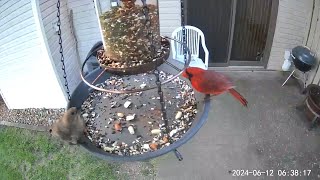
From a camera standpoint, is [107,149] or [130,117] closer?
[107,149]

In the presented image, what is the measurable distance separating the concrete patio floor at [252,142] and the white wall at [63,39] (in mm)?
1857

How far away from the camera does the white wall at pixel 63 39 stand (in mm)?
3760

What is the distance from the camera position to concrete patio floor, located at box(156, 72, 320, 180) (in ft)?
11.8

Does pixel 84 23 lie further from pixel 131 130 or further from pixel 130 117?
pixel 131 130

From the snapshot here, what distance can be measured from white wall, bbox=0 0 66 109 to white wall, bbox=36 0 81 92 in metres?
0.11

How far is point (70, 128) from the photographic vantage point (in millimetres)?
1550

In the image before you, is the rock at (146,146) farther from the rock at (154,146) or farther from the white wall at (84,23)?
the white wall at (84,23)

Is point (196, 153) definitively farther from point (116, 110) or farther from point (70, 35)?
point (70, 35)

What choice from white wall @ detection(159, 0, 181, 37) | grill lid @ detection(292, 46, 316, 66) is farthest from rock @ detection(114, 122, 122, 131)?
grill lid @ detection(292, 46, 316, 66)

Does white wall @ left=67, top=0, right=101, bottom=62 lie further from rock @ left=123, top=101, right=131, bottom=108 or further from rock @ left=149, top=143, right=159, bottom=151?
rock @ left=149, top=143, right=159, bottom=151

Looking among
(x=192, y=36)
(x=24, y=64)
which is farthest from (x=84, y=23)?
(x=192, y=36)

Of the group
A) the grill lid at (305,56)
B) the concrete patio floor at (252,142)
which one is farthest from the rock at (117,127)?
the grill lid at (305,56)

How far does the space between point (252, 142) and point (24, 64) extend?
322 centimetres

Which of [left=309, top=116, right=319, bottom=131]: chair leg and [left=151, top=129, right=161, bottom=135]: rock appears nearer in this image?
[left=151, top=129, right=161, bottom=135]: rock
